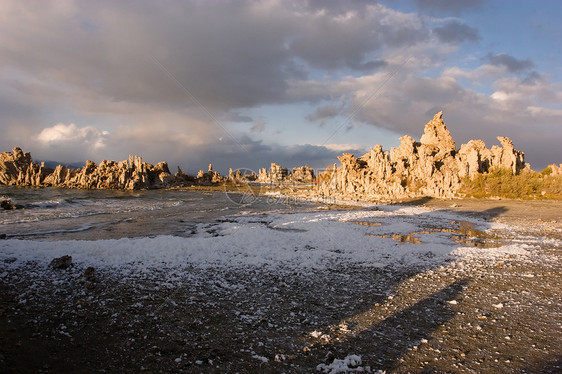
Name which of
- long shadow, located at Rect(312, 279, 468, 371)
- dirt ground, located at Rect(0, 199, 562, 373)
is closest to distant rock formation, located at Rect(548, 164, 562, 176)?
dirt ground, located at Rect(0, 199, 562, 373)

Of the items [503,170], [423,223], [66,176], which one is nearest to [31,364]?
[423,223]

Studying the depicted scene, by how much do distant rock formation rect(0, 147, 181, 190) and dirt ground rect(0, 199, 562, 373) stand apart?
99.4 meters

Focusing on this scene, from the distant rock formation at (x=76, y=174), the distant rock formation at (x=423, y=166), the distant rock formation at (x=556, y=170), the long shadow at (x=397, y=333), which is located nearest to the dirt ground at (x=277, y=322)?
the long shadow at (x=397, y=333)

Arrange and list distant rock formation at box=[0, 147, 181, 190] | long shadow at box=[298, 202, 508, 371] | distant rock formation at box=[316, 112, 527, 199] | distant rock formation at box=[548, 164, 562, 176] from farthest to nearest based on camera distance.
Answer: distant rock formation at box=[0, 147, 181, 190], distant rock formation at box=[316, 112, 527, 199], distant rock formation at box=[548, 164, 562, 176], long shadow at box=[298, 202, 508, 371]

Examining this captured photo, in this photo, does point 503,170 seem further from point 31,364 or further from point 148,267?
point 31,364

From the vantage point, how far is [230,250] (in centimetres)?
1494

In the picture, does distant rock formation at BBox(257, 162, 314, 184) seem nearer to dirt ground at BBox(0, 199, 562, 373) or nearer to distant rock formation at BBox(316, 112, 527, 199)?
distant rock formation at BBox(316, 112, 527, 199)

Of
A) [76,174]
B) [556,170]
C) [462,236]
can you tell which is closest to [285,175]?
[76,174]

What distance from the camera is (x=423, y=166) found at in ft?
216

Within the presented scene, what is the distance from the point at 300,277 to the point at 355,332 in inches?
171

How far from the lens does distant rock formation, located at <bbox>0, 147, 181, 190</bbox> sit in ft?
314

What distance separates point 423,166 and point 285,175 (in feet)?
328

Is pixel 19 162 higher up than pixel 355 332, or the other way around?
pixel 19 162

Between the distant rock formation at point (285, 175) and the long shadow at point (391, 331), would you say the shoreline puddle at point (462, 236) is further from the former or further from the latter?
the distant rock formation at point (285, 175)
